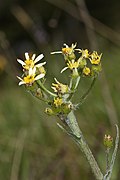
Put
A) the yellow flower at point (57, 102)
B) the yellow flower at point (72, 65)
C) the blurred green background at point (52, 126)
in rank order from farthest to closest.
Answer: the blurred green background at point (52, 126) < the yellow flower at point (72, 65) < the yellow flower at point (57, 102)

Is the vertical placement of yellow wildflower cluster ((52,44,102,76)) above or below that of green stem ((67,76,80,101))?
above

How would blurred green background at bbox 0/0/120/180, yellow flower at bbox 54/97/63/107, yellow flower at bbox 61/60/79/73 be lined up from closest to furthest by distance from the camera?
yellow flower at bbox 54/97/63/107 → yellow flower at bbox 61/60/79/73 → blurred green background at bbox 0/0/120/180

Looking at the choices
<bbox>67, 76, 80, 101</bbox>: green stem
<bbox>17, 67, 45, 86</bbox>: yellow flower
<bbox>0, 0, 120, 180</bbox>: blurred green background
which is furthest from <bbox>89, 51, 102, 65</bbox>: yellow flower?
<bbox>0, 0, 120, 180</bbox>: blurred green background

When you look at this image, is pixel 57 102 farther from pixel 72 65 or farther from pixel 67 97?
pixel 72 65

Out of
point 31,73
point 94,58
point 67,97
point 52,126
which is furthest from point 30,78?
point 52,126

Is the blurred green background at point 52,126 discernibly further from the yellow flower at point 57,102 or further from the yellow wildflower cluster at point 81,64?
the yellow flower at point 57,102

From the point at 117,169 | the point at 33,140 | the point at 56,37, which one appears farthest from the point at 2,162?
the point at 56,37

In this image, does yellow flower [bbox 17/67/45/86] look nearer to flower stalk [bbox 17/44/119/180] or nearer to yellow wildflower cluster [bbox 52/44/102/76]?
flower stalk [bbox 17/44/119/180]

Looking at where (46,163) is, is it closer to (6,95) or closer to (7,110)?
(7,110)

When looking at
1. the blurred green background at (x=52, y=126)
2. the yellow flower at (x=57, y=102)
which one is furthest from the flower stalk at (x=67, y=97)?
the blurred green background at (x=52, y=126)

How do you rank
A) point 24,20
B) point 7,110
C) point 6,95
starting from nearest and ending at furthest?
1. point 7,110
2. point 6,95
3. point 24,20

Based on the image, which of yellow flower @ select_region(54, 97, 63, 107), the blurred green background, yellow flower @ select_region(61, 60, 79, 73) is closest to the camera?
yellow flower @ select_region(54, 97, 63, 107)
